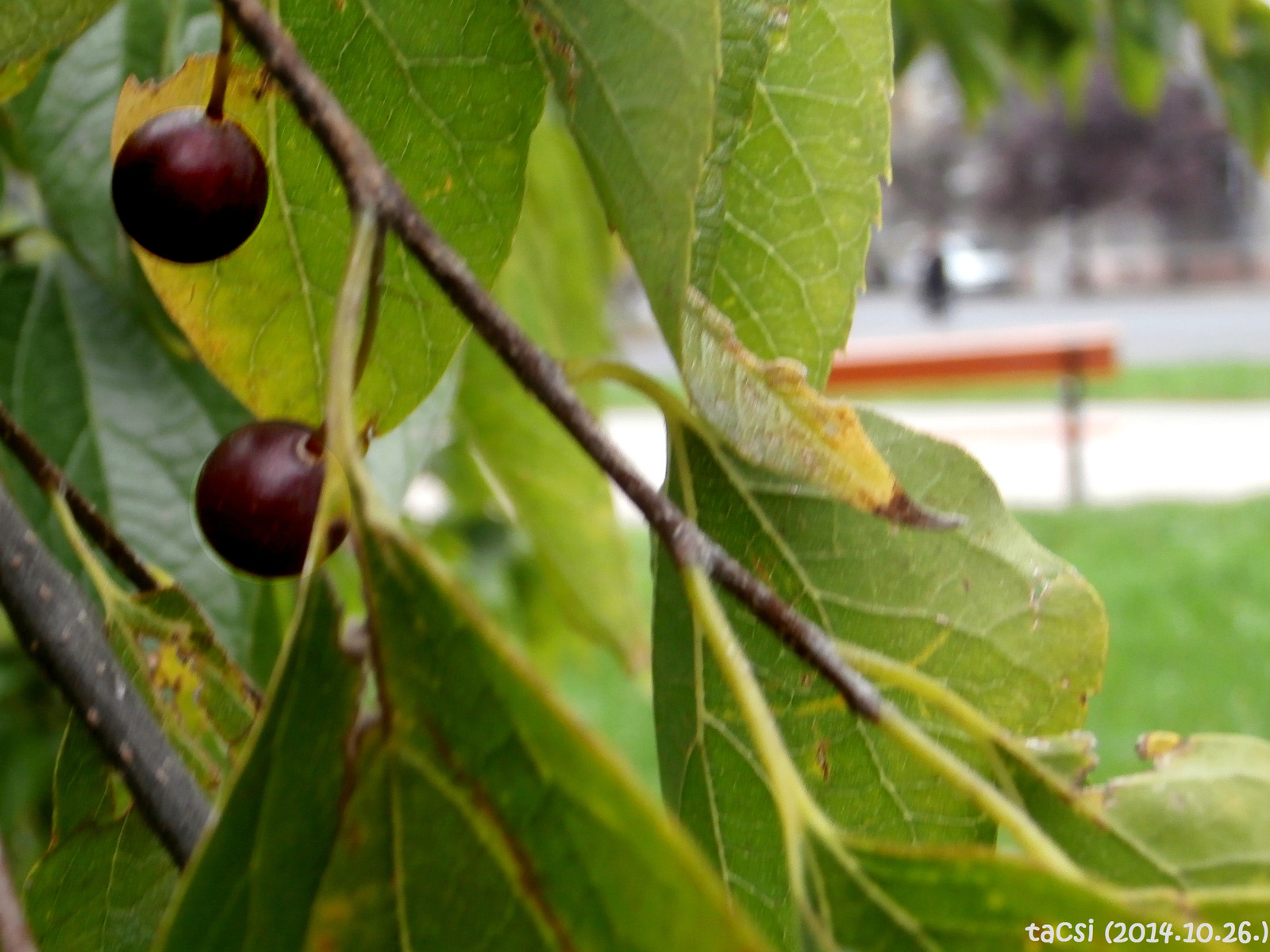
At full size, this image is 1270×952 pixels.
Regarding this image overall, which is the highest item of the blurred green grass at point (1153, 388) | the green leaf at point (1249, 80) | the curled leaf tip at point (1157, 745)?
the green leaf at point (1249, 80)

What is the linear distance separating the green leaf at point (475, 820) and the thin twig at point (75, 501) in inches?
10.9

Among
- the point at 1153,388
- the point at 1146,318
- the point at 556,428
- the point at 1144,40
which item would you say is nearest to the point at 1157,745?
the point at 556,428

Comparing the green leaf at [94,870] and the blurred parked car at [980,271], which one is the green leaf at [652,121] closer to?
the green leaf at [94,870]

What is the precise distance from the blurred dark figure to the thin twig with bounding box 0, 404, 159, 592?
15720mm

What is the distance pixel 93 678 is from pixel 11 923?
186 mm

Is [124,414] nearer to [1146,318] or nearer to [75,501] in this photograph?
[75,501]

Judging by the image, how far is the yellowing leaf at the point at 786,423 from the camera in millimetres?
423

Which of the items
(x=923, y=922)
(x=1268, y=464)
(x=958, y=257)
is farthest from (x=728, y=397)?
(x=958, y=257)

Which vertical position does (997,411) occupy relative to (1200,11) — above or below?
below

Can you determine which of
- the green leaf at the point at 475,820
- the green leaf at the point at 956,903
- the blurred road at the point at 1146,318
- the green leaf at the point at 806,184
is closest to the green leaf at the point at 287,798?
the green leaf at the point at 475,820

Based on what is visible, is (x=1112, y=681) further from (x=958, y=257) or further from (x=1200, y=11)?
(x=958, y=257)

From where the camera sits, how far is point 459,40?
0.47 metres

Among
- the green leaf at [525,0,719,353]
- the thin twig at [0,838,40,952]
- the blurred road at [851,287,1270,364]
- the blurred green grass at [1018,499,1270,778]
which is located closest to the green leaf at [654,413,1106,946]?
the green leaf at [525,0,719,353]

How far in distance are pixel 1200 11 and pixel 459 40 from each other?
4.00 ft
